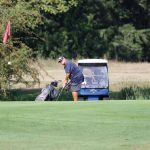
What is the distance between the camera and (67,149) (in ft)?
34.5

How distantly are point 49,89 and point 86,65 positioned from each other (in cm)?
535

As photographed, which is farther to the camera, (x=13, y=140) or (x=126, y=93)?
(x=126, y=93)

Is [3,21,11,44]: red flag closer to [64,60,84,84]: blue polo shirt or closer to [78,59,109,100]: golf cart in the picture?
[64,60,84,84]: blue polo shirt

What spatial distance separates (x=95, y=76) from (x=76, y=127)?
13.2 metres

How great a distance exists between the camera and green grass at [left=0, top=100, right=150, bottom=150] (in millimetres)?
10969

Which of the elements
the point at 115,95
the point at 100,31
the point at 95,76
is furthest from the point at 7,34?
the point at 100,31

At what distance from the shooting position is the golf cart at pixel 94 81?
2402 cm

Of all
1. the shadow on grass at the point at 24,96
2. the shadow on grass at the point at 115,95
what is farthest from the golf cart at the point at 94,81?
the shadow on grass at the point at 24,96

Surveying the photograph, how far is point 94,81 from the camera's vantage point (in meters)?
25.3

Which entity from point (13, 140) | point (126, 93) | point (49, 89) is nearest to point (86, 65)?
point (126, 93)

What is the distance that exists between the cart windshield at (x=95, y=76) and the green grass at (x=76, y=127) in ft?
29.2

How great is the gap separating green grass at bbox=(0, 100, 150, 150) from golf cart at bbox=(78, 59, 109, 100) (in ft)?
26.4

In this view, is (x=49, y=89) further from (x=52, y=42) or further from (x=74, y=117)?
(x=52, y=42)

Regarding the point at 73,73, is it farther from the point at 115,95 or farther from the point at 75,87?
the point at 115,95
